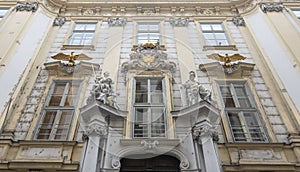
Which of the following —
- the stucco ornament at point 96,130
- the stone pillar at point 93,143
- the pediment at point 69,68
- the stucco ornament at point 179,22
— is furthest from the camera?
the stucco ornament at point 179,22

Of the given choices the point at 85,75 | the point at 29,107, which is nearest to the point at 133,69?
the point at 85,75

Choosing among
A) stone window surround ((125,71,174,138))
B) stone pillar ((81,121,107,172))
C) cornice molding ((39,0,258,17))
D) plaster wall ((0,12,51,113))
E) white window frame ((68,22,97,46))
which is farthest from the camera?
cornice molding ((39,0,258,17))

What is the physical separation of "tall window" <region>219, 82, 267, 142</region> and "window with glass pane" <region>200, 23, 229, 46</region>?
2.56 meters

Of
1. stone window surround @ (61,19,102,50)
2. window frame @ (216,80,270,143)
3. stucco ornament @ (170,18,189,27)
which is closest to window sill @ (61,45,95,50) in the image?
stone window surround @ (61,19,102,50)

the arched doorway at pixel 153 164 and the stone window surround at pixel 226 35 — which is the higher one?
the stone window surround at pixel 226 35

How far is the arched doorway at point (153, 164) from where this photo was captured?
253 inches

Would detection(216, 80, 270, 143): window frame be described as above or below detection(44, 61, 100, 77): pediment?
below

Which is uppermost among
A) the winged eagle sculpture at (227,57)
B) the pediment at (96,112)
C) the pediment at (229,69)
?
the winged eagle sculpture at (227,57)

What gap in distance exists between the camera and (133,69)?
8.80 meters

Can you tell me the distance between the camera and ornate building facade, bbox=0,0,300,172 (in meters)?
6.35

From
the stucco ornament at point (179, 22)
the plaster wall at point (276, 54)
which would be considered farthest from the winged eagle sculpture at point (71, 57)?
the plaster wall at point (276, 54)

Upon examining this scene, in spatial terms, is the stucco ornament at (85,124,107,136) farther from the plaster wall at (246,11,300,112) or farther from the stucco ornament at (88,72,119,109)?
the plaster wall at (246,11,300,112)

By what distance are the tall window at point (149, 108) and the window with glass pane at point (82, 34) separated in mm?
3466

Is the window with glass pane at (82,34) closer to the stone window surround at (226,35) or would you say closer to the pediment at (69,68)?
the pediment at (69,68)
